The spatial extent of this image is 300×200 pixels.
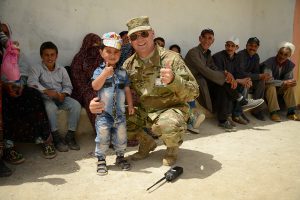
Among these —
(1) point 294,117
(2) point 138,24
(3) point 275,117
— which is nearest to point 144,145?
(2) point 138,24

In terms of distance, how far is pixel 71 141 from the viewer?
14.0ft

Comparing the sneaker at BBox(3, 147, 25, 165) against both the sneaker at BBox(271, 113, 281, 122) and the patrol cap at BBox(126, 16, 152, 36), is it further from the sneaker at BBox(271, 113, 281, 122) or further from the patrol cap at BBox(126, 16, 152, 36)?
the sneaker at BBox(271, 113, 281, 122)

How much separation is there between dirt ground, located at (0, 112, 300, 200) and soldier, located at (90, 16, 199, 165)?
0.37 meters

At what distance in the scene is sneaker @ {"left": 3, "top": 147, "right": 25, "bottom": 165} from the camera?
3.60 meters

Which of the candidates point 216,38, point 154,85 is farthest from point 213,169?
point 216,38

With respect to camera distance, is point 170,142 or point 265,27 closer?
point 170,142

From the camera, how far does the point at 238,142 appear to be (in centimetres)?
470

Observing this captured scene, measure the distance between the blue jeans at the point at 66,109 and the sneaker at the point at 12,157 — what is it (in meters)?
0.58

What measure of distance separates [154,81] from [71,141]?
156cm

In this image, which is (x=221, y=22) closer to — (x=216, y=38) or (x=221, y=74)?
(x=216, y=38)

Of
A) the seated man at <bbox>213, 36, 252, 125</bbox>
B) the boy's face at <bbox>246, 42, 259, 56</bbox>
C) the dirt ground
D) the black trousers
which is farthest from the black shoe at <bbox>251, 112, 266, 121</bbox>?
the dirt ground

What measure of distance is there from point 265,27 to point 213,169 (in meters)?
5.68

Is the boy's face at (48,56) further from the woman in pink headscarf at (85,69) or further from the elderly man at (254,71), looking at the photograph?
the elderly man at (254,71)

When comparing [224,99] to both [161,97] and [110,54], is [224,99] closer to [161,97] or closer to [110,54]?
[161,97]
